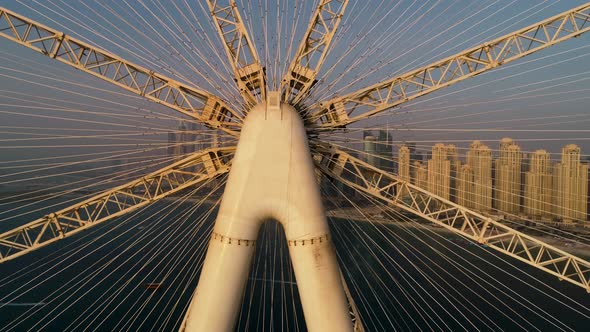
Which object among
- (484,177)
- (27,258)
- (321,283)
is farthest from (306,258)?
(484,177)

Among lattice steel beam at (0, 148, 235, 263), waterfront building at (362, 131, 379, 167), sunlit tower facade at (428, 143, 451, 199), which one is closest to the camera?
lattice steel beam at (0, 148, 235, 263)

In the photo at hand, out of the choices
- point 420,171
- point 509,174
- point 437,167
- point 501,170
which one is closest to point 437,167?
point 437,167

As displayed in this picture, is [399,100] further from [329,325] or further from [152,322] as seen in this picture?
[152,322]

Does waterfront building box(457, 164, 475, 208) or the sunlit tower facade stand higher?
the sunlit tower facade

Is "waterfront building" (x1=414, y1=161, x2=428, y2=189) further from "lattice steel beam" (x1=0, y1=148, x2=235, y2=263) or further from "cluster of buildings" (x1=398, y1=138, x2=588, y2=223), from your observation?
"lattice steel beam" (x1=0, y1=148, x2=235, y2=263)

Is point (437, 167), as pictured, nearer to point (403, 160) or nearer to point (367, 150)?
point (367, 150)

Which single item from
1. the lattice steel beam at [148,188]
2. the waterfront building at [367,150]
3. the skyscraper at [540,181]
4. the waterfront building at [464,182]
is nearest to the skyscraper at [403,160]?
the waterfront building at [367,150]

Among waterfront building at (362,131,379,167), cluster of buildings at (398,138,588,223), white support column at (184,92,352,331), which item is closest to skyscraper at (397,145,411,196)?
cluster of buildings at (398,138,588,223)
